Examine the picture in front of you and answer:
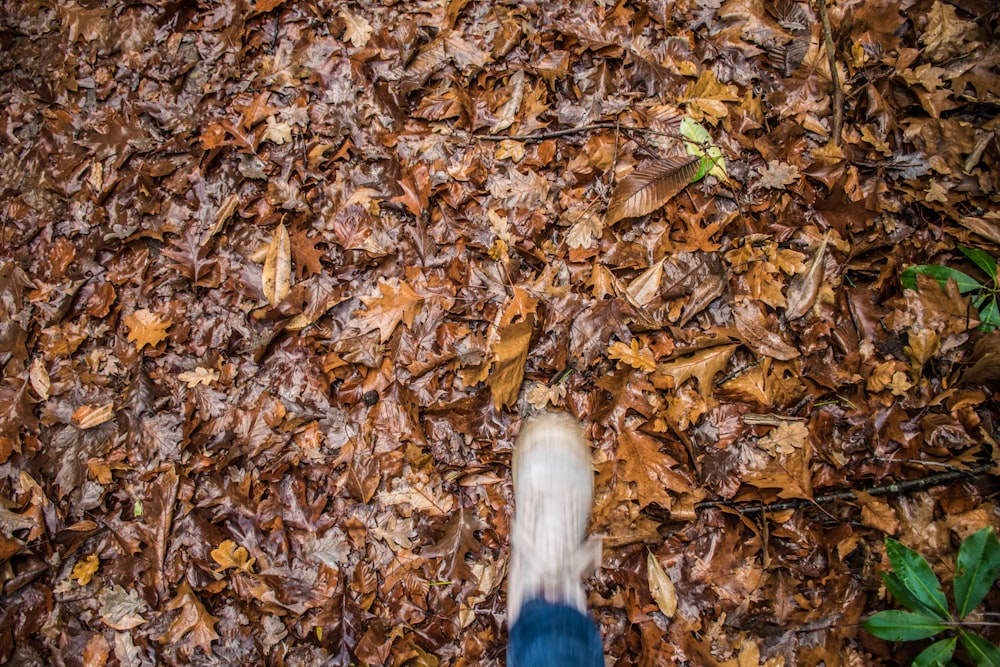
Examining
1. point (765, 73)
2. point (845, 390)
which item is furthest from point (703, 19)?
point (845, 390)

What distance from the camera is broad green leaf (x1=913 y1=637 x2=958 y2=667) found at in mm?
1598

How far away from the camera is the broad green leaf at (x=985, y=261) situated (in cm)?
196

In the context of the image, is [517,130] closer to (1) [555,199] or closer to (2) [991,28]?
(1) [555,199]

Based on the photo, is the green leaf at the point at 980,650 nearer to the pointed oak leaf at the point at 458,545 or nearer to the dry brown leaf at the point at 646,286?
the dry brown leaf at the point at 646,286

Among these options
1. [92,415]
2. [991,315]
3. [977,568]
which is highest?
[991,315]

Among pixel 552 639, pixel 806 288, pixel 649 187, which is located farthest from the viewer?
pixel 649 187

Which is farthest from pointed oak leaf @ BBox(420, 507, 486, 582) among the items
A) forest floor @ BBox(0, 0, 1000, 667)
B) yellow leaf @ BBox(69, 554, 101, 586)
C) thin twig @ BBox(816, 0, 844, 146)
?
thin twig @ BBox(816, 0, 844, 146)

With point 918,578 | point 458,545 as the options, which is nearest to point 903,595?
point 918,578

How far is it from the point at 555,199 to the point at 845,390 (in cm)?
145

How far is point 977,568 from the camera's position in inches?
61.7

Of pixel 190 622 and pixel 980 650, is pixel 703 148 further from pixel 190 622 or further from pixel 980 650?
pixel 190 622

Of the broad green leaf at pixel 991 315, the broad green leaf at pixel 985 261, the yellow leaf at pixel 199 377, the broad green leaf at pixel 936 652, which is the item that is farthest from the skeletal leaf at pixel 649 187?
the yellow leaf at pixel 199 377

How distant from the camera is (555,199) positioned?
2.34 meters

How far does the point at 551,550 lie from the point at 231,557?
53.5 inches
